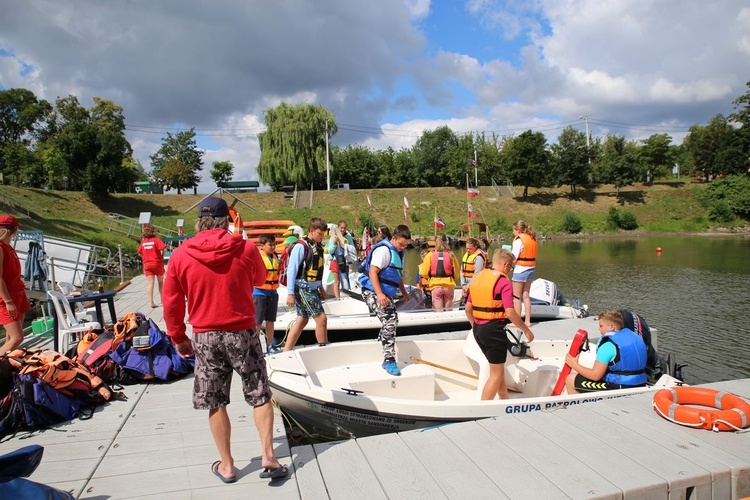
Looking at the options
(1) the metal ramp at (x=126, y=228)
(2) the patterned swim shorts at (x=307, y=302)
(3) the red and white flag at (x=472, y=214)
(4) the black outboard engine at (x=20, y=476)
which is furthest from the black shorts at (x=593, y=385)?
(1) the metal ramp at (x=126, y=228)

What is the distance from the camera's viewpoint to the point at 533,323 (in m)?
9.11

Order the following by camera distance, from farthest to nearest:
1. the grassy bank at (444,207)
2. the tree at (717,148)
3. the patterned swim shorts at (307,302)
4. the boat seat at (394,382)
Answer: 1. the tree at (717,148)
2. the grassy bank at (444,207)
3. the patterned swim shorts at (307,302)
4. the boat seat at (394,382)

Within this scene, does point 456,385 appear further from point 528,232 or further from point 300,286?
point 528,232

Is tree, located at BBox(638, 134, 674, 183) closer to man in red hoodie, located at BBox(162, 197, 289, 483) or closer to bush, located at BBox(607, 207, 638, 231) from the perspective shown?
bush, located at BBox(607, 207, 638, 231)

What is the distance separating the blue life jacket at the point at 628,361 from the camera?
4.82 meters

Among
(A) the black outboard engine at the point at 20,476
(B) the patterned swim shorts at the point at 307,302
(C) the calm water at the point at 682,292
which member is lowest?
(C) the calm water at the point at 682,292

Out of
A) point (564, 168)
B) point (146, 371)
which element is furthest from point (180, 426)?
point (564, 168)

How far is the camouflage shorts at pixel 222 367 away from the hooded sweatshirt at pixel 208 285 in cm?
6

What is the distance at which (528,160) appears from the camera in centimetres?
5075

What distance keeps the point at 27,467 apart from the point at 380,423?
2.88 metres

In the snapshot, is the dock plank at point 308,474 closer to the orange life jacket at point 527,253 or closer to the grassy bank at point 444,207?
the orange life jacket at point 527,253

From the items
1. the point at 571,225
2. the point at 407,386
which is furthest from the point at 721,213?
the point at 407,386

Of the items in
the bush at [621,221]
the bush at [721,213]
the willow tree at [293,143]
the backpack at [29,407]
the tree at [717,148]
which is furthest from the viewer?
the tree at [717,148]

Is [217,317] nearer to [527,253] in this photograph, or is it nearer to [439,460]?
[439,460]
